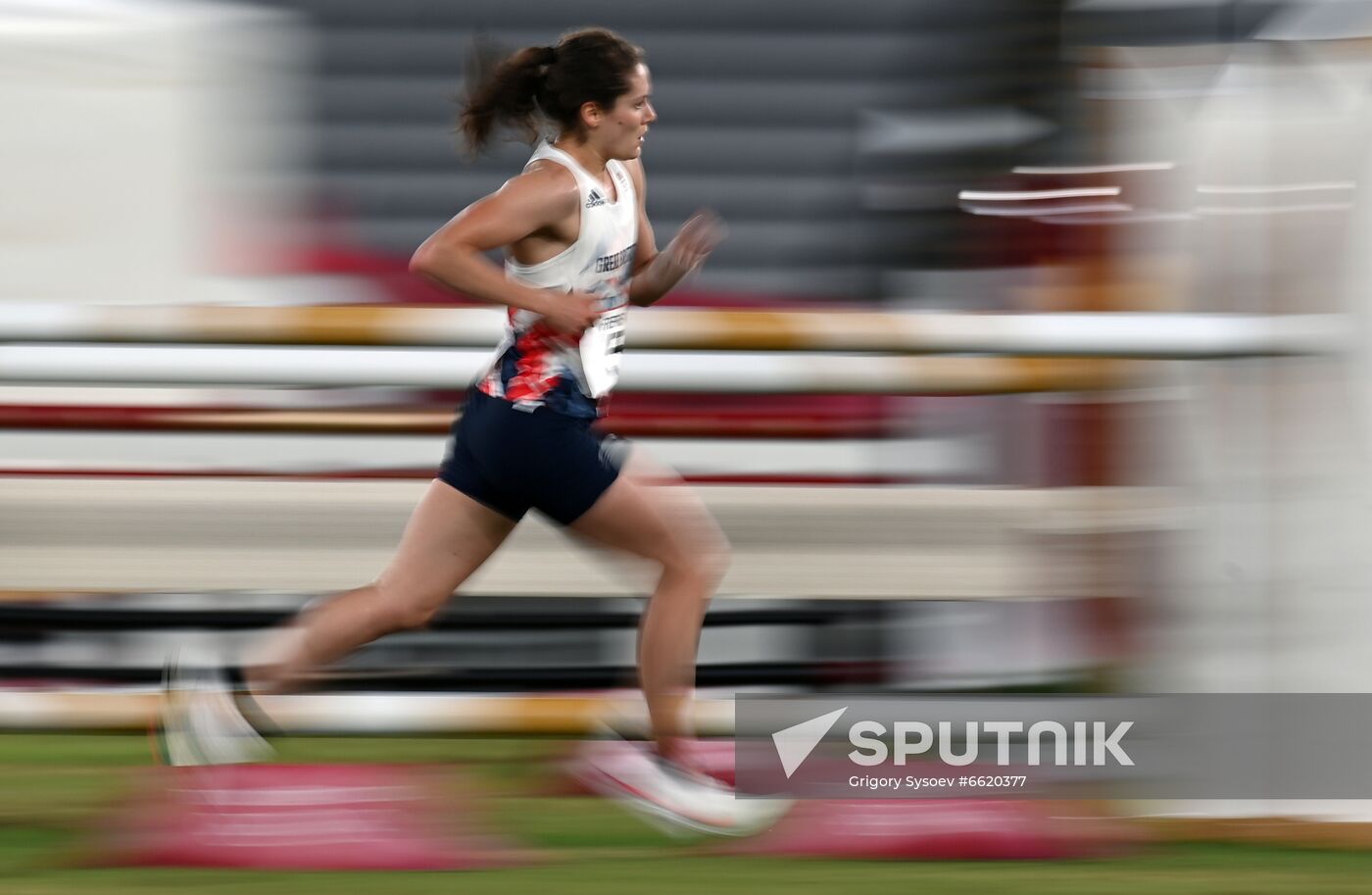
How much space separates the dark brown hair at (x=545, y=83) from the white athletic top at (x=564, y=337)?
0.09m

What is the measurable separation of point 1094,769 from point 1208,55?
1252mm

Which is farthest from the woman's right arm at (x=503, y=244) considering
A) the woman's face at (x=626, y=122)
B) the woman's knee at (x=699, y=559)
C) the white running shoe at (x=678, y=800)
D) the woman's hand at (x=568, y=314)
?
the white running shoe at (x=678, y=800)

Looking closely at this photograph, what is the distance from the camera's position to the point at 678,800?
371 centimetres

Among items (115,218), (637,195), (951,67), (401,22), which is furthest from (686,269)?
(401,22)

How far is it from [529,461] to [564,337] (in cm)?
22

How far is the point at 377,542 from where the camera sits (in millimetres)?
4539

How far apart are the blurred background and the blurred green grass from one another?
0.77 feet

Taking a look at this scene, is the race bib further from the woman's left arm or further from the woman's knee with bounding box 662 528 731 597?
the woman's knee with bounding box 662 528 731 597

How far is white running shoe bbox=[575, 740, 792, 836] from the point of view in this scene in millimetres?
3689

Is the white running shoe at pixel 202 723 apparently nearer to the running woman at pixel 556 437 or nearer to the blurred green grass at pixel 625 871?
the running woman at pixel 556 437

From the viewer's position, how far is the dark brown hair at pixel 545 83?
3697 mm

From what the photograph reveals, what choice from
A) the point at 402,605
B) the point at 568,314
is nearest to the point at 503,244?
the point at 568,314

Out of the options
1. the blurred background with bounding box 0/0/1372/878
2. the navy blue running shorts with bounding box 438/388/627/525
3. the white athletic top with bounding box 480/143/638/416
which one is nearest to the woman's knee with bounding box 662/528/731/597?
the navy blue running shorts with bounding box 438/388/627/525

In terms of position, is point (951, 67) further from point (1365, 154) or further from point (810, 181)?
point (1365, 154)
